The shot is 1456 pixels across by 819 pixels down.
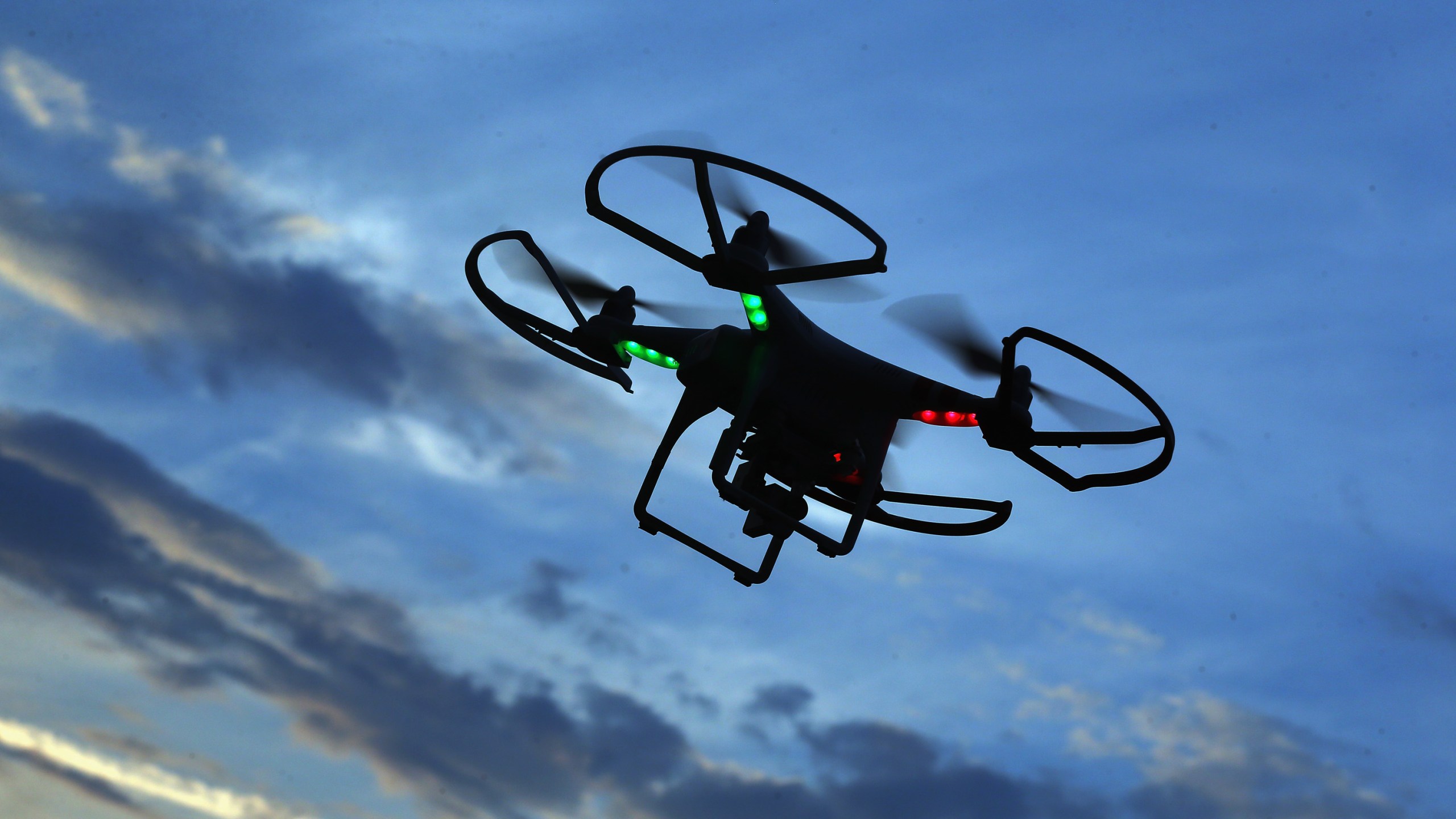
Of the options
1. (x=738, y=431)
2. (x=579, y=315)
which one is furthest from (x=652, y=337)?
(x=738, y=431)

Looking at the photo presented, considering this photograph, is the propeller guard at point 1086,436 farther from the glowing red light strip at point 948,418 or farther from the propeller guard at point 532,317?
the propeller guard at point 532,317

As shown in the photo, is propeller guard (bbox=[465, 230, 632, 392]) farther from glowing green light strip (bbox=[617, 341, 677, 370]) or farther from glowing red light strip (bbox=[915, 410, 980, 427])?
glowing red light strip (bbox=[915, 410, 980, 427])

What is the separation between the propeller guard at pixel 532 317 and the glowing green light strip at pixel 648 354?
1.44 feet

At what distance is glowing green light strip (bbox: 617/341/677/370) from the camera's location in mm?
24906

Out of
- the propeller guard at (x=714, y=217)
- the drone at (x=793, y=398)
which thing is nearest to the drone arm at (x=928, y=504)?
the drone at (x=793, y=398)

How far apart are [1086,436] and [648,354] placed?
851cm

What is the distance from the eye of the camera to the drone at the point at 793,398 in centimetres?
2256

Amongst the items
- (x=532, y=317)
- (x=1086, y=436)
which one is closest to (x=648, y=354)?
(x=532, y=317)

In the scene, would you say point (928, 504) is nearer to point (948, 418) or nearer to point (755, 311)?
point (948, 418)

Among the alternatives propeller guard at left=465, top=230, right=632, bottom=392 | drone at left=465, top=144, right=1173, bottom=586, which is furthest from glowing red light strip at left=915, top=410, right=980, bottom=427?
propeller guard at left=465, top=230, right=632, bottom=392

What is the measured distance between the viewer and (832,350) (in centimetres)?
2323

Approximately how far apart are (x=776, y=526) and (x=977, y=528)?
4556mm

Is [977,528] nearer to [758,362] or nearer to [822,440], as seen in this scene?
[822,440]

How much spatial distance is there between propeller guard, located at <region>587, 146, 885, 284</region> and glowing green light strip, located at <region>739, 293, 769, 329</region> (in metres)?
0.55
